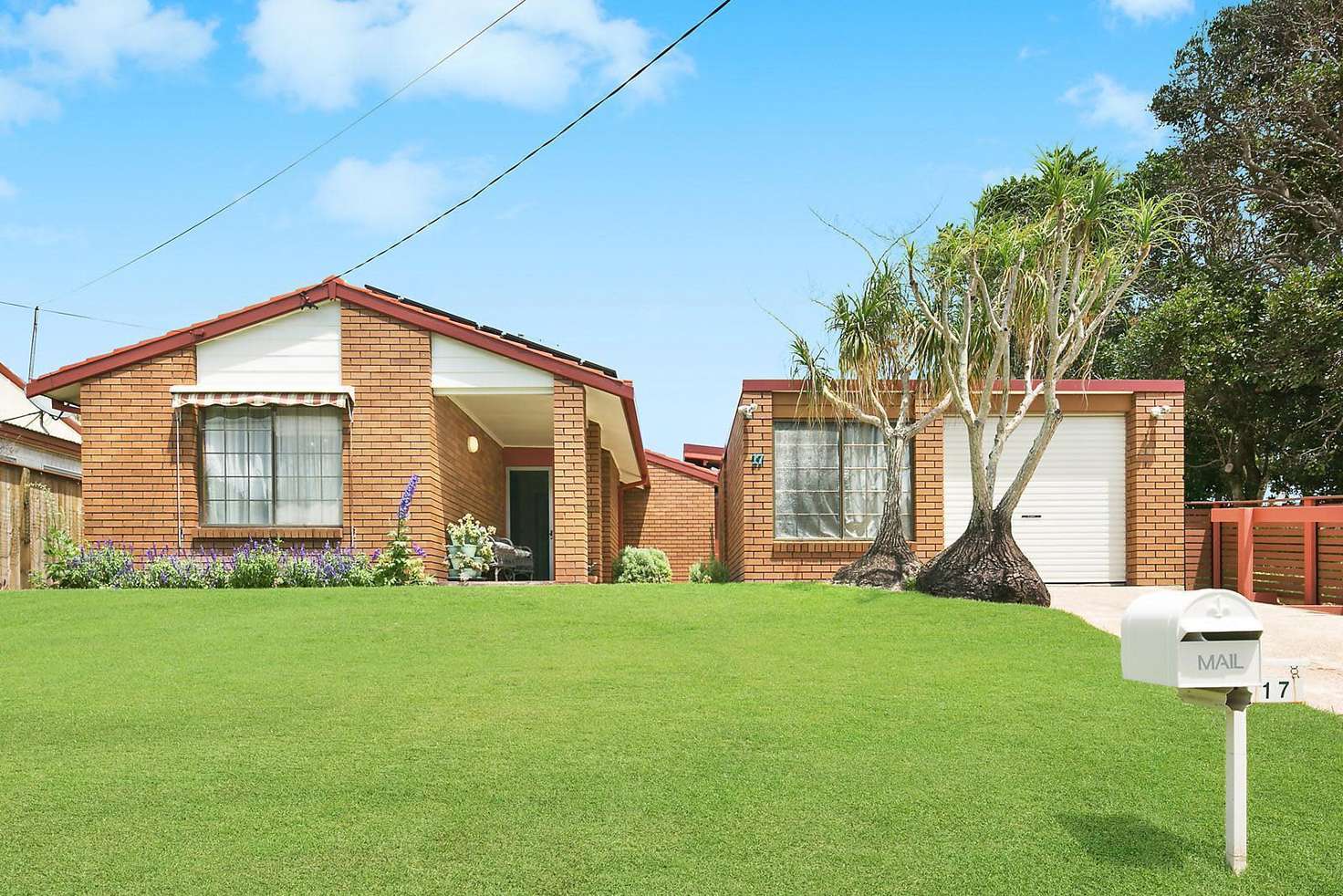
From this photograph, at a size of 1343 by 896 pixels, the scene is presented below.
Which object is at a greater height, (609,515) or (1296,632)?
(609,515)

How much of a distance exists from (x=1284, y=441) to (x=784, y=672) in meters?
20.8

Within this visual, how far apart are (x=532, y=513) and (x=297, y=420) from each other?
8358 millimetres

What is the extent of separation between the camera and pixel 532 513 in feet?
73.7

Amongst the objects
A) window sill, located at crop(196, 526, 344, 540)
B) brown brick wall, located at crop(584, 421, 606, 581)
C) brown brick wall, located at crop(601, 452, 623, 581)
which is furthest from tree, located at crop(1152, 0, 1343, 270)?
window sill, located at crop(196, 526, 344, 540)

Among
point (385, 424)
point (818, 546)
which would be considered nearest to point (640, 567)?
point (818, 546)

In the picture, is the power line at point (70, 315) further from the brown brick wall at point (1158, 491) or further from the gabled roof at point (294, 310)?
the brown brick wall at point (1158, 491)

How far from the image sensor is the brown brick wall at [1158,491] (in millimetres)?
16500

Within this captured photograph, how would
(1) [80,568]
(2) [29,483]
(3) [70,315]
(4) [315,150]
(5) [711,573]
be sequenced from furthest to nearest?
1. (3) [70,315]
2. (5) [711,573]
3. (2) [29,483]
4. (4) [315,150]
5. (1) [80,568]

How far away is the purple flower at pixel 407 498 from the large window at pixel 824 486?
545 cm

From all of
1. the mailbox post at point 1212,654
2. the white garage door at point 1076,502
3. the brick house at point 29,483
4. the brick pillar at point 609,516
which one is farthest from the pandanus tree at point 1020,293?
the brick house at point 29,483

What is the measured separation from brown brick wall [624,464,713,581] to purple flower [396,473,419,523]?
11.9m

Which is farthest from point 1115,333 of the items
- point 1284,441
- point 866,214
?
point 866,214

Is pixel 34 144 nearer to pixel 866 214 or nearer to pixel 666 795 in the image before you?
pixel 866 214

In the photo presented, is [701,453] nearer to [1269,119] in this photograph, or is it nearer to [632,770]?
[1269,119]
